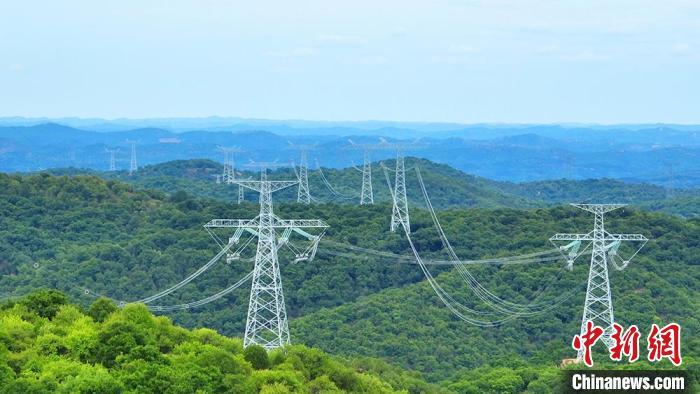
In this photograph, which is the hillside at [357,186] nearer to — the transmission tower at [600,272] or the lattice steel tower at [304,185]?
the lattice steel tower at [304,185]

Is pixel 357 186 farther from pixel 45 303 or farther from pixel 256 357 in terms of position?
pixel 256 357

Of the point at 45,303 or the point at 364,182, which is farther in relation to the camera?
the point at 364,182

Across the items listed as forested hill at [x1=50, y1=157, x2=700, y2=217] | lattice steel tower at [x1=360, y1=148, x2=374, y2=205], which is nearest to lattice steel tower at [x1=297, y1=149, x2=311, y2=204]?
forested hill at [x1=50, y1=157, x2=700, y2=217]

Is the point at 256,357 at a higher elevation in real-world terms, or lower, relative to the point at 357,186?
higher

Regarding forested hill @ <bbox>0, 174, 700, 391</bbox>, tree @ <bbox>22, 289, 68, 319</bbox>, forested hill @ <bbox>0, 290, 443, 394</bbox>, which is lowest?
forested hill @ <bbox>0, 174, 700, 391</bbox>

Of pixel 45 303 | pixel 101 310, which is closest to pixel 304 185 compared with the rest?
pixel 45 303

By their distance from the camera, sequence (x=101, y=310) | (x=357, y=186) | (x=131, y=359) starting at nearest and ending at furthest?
(x=131, y=359), (x=101, y=310), (x=357, y=186)

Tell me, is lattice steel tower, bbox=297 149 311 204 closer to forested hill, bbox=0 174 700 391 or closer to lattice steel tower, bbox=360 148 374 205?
lattice steel tower, bbox=360 148 374 205
